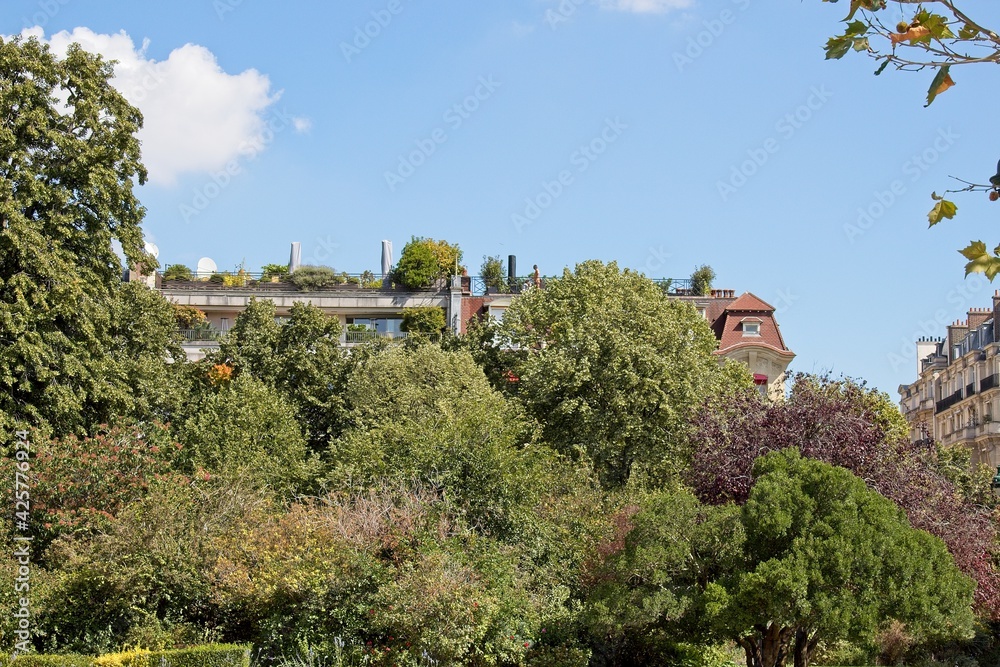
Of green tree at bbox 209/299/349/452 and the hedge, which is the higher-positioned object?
green tree at bbox 209/299/349/452

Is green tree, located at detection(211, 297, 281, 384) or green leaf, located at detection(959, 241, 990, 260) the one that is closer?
green leaf, located at detection(959, 241, 990, 260)

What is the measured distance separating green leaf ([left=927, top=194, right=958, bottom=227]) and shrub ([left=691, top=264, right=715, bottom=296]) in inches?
2109

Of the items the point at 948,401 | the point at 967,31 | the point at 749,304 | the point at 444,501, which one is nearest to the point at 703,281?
the point at 749,304

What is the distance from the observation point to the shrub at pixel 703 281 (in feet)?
A: 190

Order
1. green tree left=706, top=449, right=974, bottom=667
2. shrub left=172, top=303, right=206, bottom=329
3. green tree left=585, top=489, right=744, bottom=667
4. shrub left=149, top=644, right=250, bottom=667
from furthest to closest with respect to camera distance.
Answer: shrub left=172, top=303, right=206, bottom=329, shrub left=149, top=644, right=250, bottom=667, green tree left=585, top=489, right=744, bottom=667, green tree left=706, top=449, right=974, bottom=667

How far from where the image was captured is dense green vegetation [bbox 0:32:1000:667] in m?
19.8

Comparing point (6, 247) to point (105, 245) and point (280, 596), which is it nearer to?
point (105, 245)

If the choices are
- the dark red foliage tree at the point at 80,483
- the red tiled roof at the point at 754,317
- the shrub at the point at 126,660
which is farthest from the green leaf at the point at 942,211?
the red tiled roof at the point at 754,317

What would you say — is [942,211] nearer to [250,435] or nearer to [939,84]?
[939,84]

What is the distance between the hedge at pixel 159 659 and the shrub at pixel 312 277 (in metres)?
35.2

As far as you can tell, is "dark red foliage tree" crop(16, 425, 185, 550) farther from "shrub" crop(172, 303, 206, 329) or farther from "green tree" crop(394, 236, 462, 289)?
"green tree" crop(394, 236, 462, 289)

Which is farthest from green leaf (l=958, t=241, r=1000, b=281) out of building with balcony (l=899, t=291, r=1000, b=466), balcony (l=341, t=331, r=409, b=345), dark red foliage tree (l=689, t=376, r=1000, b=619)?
building with balcony (l=899, t=291, r=1000, b=466)

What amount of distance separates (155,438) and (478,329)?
17.8 m

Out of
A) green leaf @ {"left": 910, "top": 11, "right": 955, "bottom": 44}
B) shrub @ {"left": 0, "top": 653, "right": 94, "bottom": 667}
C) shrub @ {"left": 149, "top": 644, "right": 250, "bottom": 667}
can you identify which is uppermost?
green leaf @ {"left": 910, "top": 11, "right": 955, "bottom": 44}
